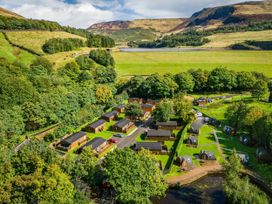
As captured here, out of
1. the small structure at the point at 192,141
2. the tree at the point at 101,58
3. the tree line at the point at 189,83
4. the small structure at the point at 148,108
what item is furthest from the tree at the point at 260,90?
the tree at the point at 101,58

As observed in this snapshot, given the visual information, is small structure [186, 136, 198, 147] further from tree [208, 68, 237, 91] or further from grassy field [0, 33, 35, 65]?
grassy field [0, 33, 35, 65]

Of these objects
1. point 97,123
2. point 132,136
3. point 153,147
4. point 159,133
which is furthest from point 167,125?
point 97,123

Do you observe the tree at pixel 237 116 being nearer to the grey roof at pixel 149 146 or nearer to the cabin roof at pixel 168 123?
the cabin roof at pixel 168 123

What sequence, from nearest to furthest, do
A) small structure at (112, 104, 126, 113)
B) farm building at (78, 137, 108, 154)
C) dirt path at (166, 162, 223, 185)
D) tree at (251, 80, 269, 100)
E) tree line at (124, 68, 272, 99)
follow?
dirt path at (166, 162, 223, 185) → farm building at (78, 137, 108, 154) → small structure at (112, 104, 126, 113) → tree at (251, 80, 269, 100) → tree line at (124, 68, 272, 99)

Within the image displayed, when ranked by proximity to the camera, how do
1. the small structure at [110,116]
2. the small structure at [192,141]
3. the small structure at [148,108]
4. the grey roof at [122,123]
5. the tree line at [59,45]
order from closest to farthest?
the small structure at [192,141], the grey roof at [122,123], the small structure at [110,116], the small structure at [148,108], the tree line at [59,45]

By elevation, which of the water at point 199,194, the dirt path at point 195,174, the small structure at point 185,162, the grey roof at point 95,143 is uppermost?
the grey roof at point 95,143

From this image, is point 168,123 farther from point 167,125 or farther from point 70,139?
point 70,139

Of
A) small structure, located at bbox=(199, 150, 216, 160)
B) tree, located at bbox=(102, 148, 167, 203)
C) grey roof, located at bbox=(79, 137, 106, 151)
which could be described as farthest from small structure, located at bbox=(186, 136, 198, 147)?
tree, located at bbox=(102, 148, 167, 203)
